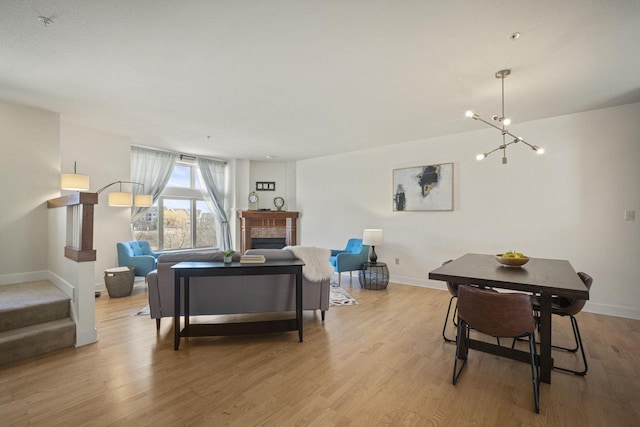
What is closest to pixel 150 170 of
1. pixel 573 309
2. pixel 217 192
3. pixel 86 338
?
pixel 217 192

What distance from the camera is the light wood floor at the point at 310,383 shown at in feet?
5.98

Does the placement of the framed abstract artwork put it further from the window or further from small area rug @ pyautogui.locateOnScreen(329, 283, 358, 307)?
the window

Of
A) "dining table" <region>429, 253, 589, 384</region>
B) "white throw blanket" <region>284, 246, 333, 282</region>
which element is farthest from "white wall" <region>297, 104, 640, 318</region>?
"white throw blanket" <region>284, 246, 333, 282</region>

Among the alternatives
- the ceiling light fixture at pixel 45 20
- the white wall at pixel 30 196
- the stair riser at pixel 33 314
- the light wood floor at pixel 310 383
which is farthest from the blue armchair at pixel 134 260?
the ceiling light fixture at pixel 45 20

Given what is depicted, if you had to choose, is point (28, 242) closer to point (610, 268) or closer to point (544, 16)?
point (544, 16)

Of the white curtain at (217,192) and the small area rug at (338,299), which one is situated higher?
the white curtain at (217,192)

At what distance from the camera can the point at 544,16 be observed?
2.04 m

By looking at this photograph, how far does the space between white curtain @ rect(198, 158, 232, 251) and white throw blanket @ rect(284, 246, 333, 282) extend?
4.30 metres

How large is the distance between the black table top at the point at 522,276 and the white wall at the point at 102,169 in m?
5.23

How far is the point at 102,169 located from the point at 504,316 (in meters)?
5.97

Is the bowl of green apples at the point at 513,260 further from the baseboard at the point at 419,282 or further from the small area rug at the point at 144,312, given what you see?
the small area rug at the point at 144,312

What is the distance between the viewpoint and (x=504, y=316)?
6.59 feet

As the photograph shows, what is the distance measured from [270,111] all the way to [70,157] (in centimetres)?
334

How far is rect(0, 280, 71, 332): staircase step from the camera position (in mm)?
Result: 2648
